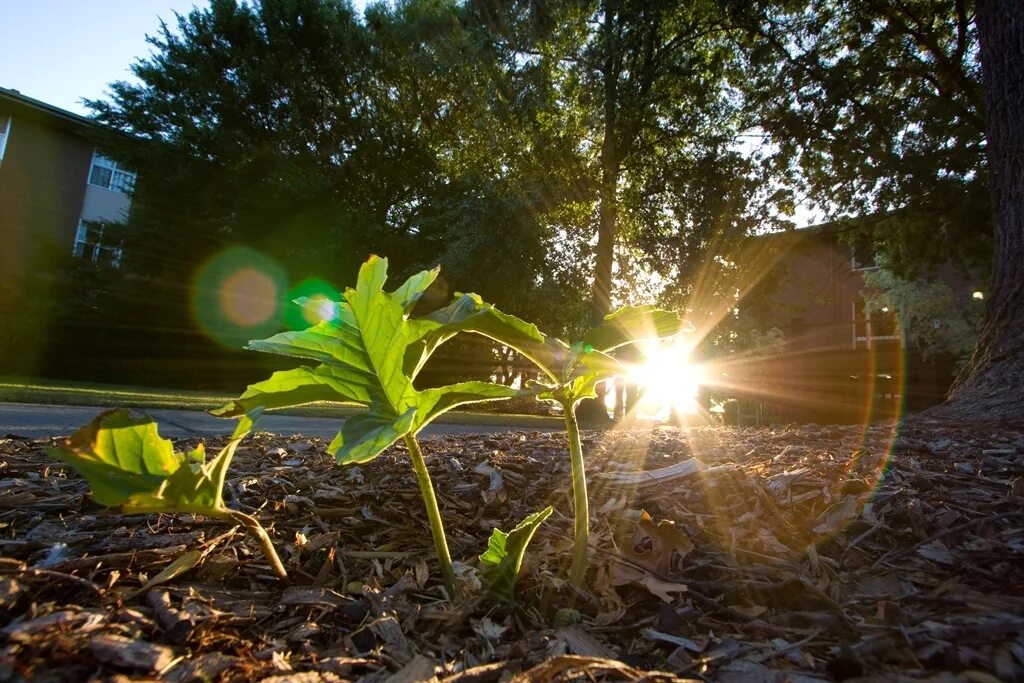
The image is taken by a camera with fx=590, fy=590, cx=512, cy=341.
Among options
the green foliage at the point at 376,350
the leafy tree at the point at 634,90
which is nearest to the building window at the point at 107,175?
the leafy tree at the point at 634,90

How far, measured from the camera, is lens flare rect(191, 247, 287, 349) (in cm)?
1888

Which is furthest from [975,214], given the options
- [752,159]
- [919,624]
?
[919,624]

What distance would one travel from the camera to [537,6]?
11719 millimetres

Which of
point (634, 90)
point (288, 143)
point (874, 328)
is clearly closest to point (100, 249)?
point (288, 143)

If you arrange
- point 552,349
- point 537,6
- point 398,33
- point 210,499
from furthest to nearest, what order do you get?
point 398,33, point 537,6, point 552,349, point 210,499

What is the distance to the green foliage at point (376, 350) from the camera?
1.09m

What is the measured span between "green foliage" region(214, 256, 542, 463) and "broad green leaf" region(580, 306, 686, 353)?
5.6 inches

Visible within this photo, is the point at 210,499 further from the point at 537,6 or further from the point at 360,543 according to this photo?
the point at 537,6

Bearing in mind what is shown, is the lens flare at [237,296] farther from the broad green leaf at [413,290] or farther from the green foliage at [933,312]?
the green foliage at [933,312]

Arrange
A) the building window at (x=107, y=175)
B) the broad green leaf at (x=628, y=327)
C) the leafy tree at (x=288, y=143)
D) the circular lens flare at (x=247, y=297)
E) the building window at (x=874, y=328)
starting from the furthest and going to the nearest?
the building window at (x=874, y=328) → the building window at (x=107, y=175) → the circular lens flare at (x=247, y=297) → the leafy tree at (x=288, y=143) → the broad green leaf at (x=628, y=327)

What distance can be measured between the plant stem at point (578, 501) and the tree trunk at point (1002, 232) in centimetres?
320

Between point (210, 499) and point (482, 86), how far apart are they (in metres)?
13.4

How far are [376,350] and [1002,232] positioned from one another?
4.69 m

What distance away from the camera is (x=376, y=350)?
1.16 meters
